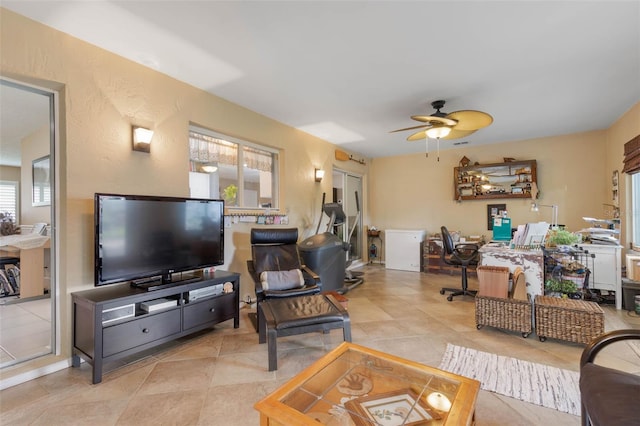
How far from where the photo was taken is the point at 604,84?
302cm

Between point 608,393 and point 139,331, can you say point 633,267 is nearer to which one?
point 608,393

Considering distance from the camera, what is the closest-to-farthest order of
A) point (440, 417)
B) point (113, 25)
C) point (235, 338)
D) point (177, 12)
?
point (440, 417), point (177, 12), point (113, 25), point (235, 338)

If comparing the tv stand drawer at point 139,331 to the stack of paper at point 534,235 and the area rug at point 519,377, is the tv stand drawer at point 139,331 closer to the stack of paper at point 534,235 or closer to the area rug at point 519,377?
the area rug at point 519,377

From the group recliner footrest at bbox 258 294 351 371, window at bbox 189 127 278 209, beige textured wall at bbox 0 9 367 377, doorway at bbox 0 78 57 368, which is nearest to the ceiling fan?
window at bbox 189 127 278 209

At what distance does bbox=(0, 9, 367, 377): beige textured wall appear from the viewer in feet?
6.72

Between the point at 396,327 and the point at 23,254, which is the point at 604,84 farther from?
the point at 23,254

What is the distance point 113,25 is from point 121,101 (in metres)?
0.60

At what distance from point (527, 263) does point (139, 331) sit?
12.1 ft

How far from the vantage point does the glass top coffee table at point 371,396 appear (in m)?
1.15

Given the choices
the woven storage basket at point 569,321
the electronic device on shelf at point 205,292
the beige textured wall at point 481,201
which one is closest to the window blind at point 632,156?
the beige textured wall at point 481,201

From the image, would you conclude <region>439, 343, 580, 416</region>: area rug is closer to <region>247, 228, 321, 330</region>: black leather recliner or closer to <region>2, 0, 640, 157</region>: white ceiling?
<region>247, 228, 321, 330</region>: black leather recliner

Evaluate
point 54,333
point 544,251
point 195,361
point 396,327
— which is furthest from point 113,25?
point 544,251

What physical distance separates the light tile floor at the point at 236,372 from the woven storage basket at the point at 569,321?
0.34 ft

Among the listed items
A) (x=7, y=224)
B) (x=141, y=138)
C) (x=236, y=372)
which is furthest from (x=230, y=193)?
(x=236, y=372)
